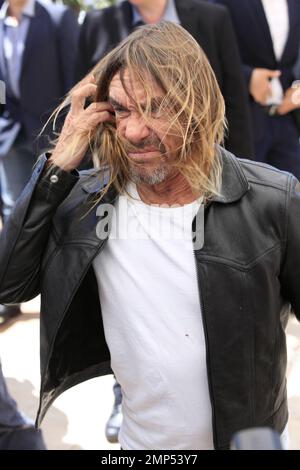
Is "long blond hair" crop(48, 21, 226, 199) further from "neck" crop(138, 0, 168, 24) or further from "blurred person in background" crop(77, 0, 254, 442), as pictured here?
"neck" crop(138, 0, 168, 24)

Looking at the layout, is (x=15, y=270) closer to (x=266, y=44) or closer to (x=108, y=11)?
(x=108, y=11)

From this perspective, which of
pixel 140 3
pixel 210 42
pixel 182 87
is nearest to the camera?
pixel 182 87

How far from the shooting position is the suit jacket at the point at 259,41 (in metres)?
3.46

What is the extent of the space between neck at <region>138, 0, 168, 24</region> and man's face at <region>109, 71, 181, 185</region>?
182cm

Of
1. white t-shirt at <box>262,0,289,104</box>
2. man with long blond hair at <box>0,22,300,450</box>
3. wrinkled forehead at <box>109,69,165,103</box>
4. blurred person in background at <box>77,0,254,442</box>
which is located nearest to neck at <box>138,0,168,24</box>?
blurred person in background at <box>77,0,254,442</box>

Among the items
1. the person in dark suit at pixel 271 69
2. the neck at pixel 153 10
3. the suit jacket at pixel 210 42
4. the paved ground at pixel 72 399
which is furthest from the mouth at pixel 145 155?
the person in dark suit at pixel 271 69

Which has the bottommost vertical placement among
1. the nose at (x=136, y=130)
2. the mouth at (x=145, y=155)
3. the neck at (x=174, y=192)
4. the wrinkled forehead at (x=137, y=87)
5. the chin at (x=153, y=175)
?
the neck at (x=174, y=192)

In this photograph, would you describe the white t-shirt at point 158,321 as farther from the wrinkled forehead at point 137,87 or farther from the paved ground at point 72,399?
the paved ground at point 72,399

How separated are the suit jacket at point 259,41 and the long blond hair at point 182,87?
2.02 m

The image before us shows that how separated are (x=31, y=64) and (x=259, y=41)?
132cm

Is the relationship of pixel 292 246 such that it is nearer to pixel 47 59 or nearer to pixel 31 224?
pixel 31 224

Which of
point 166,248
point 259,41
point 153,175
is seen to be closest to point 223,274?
point 166,248

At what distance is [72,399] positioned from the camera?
3152 millimetres

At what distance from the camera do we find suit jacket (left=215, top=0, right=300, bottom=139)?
3.46 m
